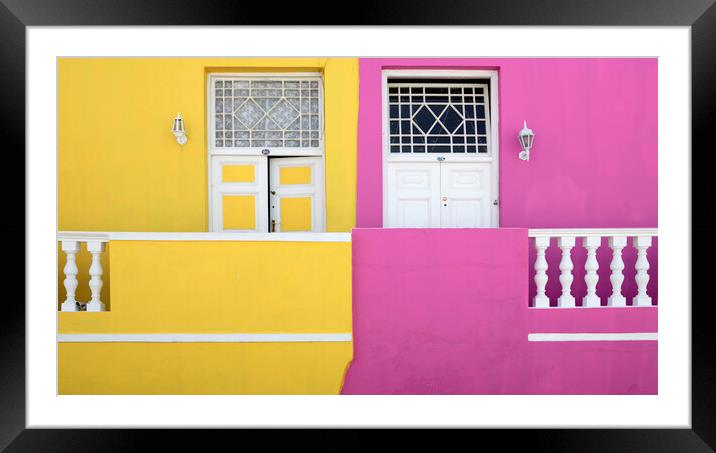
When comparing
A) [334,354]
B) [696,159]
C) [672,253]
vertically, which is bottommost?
[334,354]

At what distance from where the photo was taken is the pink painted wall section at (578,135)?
5.07 meters

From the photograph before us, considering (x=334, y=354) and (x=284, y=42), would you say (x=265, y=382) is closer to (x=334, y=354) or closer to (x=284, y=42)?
(x=334, y=354)

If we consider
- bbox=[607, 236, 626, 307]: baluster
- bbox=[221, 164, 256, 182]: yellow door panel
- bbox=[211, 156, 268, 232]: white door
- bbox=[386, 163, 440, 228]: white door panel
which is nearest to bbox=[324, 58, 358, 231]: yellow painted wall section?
bbox=[386, 163, 440, 228]: white door panel

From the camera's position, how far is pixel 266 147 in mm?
5223

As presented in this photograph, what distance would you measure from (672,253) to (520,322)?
164cm

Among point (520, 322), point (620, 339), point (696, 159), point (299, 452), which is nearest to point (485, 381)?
point (520, 322)

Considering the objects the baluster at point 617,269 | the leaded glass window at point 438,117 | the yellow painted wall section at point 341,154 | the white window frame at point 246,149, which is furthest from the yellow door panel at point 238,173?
the baluster at point 617,269

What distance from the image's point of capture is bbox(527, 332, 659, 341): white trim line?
3904mm

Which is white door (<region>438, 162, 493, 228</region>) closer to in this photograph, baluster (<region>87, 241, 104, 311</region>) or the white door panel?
the white door panel

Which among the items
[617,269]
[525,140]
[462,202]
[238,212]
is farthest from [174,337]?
[525,140]

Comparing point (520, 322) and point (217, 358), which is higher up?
point (520, 322)

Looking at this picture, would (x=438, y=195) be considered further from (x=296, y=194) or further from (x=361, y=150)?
(x=296, y=194)

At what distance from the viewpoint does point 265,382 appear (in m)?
3.79

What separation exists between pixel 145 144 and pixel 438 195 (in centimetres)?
315
